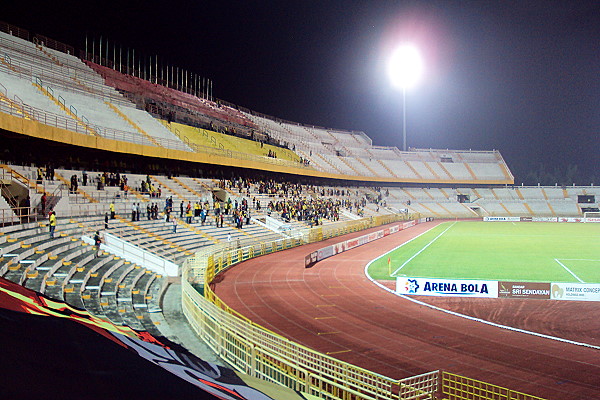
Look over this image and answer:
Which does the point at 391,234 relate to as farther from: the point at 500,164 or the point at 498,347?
the point at 500,164

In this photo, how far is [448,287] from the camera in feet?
59.4

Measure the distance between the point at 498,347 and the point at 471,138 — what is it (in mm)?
123869

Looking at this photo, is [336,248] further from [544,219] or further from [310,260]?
[544,219]

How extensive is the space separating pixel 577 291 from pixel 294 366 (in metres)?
14.6

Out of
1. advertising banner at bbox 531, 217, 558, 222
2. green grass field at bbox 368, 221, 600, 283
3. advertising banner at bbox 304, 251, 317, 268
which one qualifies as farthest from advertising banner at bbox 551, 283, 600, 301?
advertising banner at bbox 531, 217, 558, 222

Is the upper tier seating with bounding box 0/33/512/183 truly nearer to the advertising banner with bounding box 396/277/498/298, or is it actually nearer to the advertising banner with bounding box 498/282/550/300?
the advertising banner with bounding box 396/277/498/298

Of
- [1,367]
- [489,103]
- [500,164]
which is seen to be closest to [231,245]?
[1,367]

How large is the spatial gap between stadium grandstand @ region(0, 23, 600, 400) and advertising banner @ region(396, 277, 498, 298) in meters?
8.15

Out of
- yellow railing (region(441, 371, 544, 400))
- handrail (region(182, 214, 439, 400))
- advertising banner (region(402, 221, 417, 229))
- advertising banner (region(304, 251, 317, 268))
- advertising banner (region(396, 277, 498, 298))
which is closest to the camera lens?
handrail (region(182, 214, 439, 400))

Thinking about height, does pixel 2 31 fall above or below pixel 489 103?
below

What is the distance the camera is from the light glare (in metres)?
75.9

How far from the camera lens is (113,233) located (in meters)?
22.1

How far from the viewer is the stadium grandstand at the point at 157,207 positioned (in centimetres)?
900

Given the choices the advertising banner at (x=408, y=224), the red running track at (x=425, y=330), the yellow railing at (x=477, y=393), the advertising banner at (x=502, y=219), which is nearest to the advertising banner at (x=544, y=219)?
the advertising banner at (x=502, y=219)
